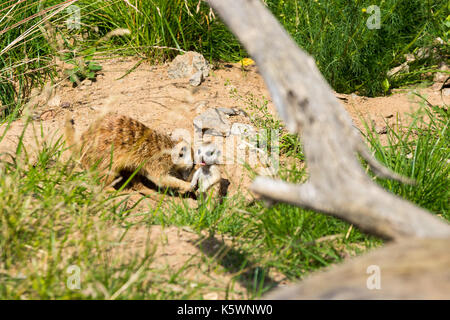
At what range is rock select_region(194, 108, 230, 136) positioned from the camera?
3672 mm

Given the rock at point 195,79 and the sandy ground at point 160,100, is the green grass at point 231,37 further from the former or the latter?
the rock at point 195,79

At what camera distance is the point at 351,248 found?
2119 mm

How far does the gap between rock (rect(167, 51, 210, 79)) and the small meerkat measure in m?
0.88

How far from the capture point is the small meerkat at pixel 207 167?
3.22 meters

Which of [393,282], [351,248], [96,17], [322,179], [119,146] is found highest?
[96,17]

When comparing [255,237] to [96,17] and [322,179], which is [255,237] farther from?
[96,17]

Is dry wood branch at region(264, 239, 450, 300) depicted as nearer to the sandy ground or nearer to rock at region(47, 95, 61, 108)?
the sandy ground

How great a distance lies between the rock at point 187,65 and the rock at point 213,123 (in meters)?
0.52

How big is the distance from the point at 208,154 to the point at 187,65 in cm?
110

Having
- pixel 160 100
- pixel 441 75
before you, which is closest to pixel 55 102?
pixel 160 100

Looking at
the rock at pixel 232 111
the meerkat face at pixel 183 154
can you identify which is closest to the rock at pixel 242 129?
the rock at pixel 232 111

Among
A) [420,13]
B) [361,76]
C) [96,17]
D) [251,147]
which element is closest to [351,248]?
[251,147]

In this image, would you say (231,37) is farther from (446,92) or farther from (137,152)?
(446,92)

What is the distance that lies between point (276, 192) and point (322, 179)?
149mm
